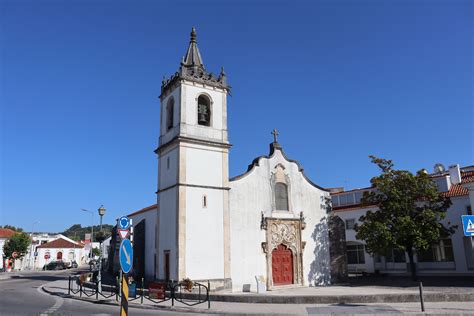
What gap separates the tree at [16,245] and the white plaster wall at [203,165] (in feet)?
146

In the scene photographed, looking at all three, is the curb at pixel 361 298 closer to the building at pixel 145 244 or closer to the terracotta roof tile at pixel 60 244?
the building at pixel 145 244

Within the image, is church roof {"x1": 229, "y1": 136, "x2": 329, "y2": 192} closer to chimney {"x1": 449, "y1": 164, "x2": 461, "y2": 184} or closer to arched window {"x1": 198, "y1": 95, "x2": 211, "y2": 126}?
arched window {"x1": 198, "y1": 95, "x2": 211, "y2": 126}

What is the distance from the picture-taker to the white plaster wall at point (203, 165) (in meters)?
23.1

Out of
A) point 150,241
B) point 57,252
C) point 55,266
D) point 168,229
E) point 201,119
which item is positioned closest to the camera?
point 168,229

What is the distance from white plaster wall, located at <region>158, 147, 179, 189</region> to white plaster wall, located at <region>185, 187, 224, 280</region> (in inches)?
58.5

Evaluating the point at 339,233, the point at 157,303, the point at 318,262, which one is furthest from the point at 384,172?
the point at 157,303

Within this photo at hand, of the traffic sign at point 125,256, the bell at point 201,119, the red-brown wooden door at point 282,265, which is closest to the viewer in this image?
the traffic sign at point 125,256

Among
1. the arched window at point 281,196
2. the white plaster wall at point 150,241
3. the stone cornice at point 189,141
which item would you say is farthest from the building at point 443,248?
the white plaster wall at point 150,241

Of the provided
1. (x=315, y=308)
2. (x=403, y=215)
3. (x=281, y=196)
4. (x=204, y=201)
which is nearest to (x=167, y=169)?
(x=204, y=201)

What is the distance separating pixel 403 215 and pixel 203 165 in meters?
13.1

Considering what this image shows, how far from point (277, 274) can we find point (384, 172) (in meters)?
9.95

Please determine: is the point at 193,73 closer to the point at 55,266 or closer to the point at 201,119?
the point at 201,119

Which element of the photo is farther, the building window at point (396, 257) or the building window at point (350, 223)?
the building window at point (350, 223)

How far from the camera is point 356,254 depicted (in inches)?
1499
